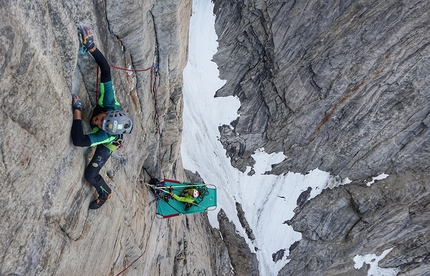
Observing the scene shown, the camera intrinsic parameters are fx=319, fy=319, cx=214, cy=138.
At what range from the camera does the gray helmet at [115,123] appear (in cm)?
679

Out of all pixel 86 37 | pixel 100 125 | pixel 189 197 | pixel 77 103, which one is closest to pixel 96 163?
pixel 100 125

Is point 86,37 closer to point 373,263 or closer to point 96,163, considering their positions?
point 96,163

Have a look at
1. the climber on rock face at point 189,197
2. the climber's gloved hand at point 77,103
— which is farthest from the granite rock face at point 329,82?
the climber's gloved hand at point 77,103

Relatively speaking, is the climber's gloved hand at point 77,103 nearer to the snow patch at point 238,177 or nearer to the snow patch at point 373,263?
the snow patch at point 238,177

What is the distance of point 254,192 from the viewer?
3080 cm

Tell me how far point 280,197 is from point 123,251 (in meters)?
22.6

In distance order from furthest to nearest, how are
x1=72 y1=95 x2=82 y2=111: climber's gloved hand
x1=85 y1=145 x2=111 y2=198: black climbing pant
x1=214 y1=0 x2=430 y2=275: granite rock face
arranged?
1. x1=214 y1=0 x2=430 y2=275: granite rock face
2. x1=85 y1=145 x2=111 y2=198: black climbing pant
3. x1=72 y1=95 x2=82 y2=111: climber's gloved hand

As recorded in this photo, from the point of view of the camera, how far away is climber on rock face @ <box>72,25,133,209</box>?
657 cm

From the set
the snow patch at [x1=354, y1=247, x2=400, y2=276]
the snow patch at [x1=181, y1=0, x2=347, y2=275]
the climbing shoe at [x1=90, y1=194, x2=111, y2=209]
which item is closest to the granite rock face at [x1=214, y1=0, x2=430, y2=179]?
the snow patch at [x1=181, y1=0, x2=347, y2=275]

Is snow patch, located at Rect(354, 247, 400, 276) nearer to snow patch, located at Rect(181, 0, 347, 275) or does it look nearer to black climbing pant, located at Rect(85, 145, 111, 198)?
snow patch, located at Rect(181, 0, 347, 275)

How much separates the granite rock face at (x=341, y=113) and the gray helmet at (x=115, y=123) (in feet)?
77.4

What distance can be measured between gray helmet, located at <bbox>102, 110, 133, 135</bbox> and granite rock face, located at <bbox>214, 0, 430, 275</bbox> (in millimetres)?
23579

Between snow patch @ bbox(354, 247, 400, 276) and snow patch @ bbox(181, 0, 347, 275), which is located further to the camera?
snow patch @ bbox(181, 0, 347, 275)

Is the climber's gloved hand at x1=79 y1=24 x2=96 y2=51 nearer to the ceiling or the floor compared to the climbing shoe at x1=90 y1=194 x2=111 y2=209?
nearer to the ceiling
